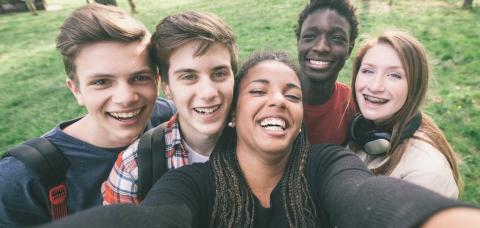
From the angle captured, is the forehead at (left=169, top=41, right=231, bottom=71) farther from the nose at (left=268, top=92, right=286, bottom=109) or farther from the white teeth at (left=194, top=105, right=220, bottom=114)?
the nose at (left=268, top=92, right=286, bottom=109)

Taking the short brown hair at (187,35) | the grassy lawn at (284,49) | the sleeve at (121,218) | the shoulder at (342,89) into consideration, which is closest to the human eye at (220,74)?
the short brown hair at (187,35)

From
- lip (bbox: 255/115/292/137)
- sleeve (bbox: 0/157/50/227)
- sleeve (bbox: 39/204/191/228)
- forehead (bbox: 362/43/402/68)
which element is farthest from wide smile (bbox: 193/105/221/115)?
forehead (bbox: 362/43/402/68)

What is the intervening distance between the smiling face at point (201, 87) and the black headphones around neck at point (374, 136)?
1.04 meters

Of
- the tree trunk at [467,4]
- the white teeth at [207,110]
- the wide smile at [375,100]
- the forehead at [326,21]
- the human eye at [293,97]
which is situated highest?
the forehead at [326,21]

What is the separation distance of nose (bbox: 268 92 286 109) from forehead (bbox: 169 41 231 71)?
407 mm

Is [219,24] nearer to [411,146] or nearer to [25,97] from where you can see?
[411,146]

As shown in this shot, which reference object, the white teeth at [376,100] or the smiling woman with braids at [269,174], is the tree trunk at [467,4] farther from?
the smiling woman with braids at [269,174]

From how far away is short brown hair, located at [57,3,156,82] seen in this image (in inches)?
93.8

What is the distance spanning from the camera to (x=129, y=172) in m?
2.27

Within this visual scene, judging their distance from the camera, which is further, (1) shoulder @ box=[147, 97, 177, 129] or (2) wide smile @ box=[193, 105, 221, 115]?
(1) shoulder @ box=[147, 97, 177, 129]

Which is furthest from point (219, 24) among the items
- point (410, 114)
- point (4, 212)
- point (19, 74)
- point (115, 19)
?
point (19, 74)

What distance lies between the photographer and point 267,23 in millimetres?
11641

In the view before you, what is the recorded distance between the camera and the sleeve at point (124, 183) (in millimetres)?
2254

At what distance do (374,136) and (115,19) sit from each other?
1.96 metres
